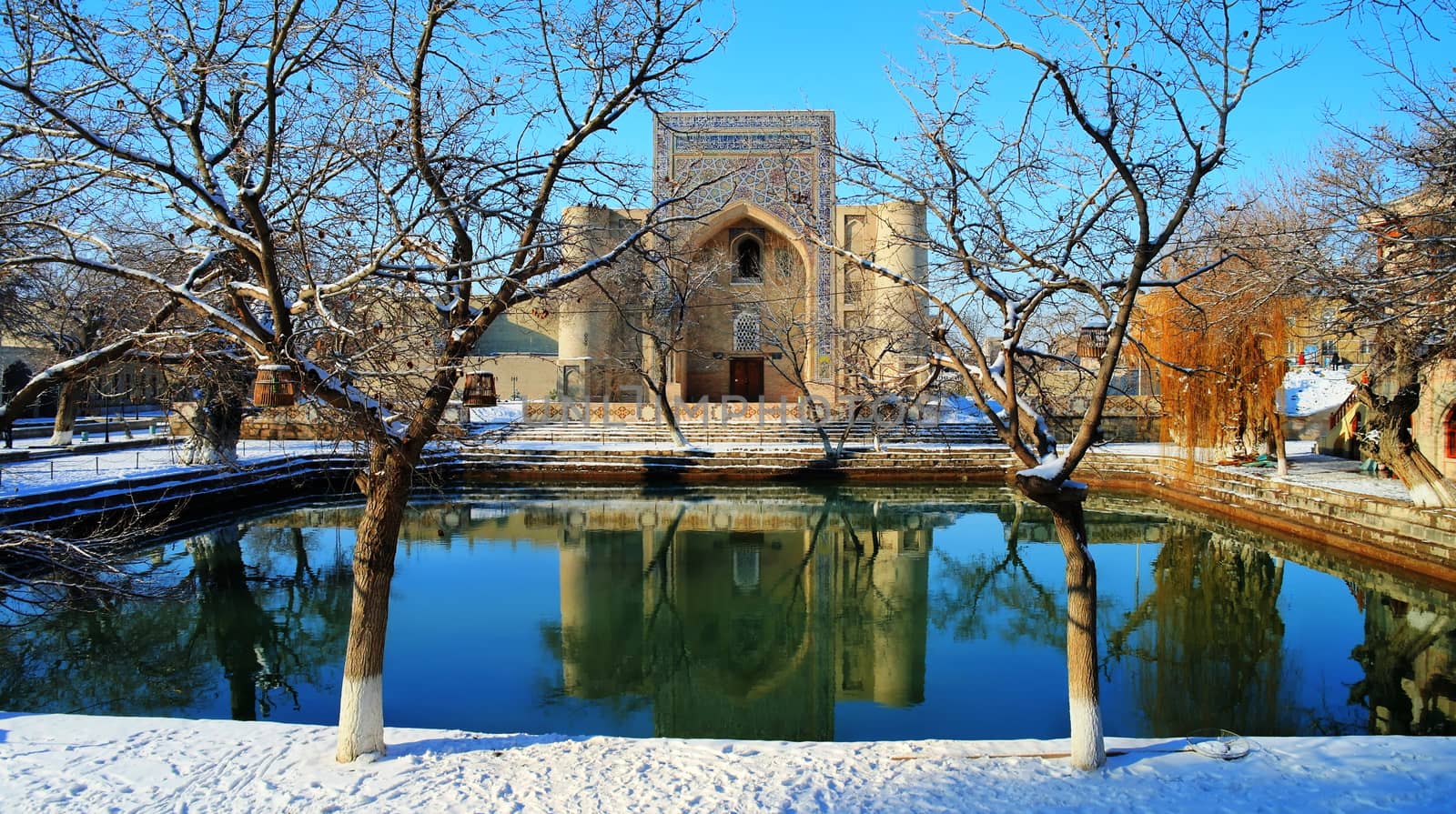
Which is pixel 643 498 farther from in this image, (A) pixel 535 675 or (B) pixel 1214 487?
(A) pixel 535 675

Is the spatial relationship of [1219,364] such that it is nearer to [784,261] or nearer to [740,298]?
[784,261]

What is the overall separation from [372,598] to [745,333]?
73.9 feet

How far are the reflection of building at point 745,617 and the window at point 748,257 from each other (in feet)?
41.1

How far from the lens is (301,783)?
391cm

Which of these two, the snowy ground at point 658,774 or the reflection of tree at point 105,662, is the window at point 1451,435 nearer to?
the snowy ground at point 658,774

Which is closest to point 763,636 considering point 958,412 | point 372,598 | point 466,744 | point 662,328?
point 466,744

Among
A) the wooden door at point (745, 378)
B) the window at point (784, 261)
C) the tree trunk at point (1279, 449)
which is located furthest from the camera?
the wooden door at point (745, 378)

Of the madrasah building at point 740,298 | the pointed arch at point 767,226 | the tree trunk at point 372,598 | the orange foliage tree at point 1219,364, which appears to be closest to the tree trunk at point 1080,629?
the tree trunk at point 372,598

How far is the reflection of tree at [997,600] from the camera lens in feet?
27.4

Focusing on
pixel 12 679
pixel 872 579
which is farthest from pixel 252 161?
pixel 872 579

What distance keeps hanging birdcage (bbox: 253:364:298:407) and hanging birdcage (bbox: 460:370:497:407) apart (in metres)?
2.69

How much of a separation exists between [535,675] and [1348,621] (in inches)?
268

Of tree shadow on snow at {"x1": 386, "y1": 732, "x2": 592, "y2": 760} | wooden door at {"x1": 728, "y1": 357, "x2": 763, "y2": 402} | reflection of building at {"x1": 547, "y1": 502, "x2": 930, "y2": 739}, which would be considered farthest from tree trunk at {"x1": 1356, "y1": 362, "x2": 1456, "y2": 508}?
wooden door at {"x1": 728, "y1": 357, "x2": 763, "y2": 402}

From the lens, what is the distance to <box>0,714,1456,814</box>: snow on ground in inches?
148
